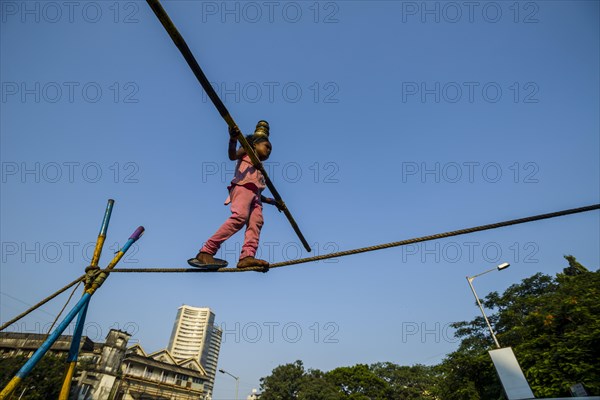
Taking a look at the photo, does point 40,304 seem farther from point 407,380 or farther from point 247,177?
point 407,380

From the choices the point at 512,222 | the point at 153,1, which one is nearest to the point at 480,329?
the point at 512,222

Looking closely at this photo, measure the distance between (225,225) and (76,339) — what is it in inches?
115

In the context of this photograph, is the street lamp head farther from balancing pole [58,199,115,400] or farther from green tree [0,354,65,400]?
green tree [0,354,65,400]

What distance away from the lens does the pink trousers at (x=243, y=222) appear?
139 inches

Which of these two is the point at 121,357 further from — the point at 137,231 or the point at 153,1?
the point at 153,1

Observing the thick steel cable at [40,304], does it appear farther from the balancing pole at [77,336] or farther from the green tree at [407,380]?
the green tree at [407,380]

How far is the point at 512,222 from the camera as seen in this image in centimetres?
276

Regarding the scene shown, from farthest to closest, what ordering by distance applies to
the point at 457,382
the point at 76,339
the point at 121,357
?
the point at 121,357, the point at 457,382, the point at 76,339

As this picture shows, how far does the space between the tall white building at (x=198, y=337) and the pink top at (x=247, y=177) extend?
17528 centimetres

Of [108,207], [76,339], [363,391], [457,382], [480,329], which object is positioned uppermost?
[480,329]

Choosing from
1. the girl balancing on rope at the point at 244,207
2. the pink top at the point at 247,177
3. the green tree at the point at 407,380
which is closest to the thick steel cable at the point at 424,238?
the girl balancing on rope at the point at 244,207

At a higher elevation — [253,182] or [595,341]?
[595,341]

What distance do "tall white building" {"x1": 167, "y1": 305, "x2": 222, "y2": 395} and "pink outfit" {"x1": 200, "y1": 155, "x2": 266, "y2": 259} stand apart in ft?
575

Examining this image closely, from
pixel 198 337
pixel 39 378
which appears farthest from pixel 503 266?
pixel 198 337
